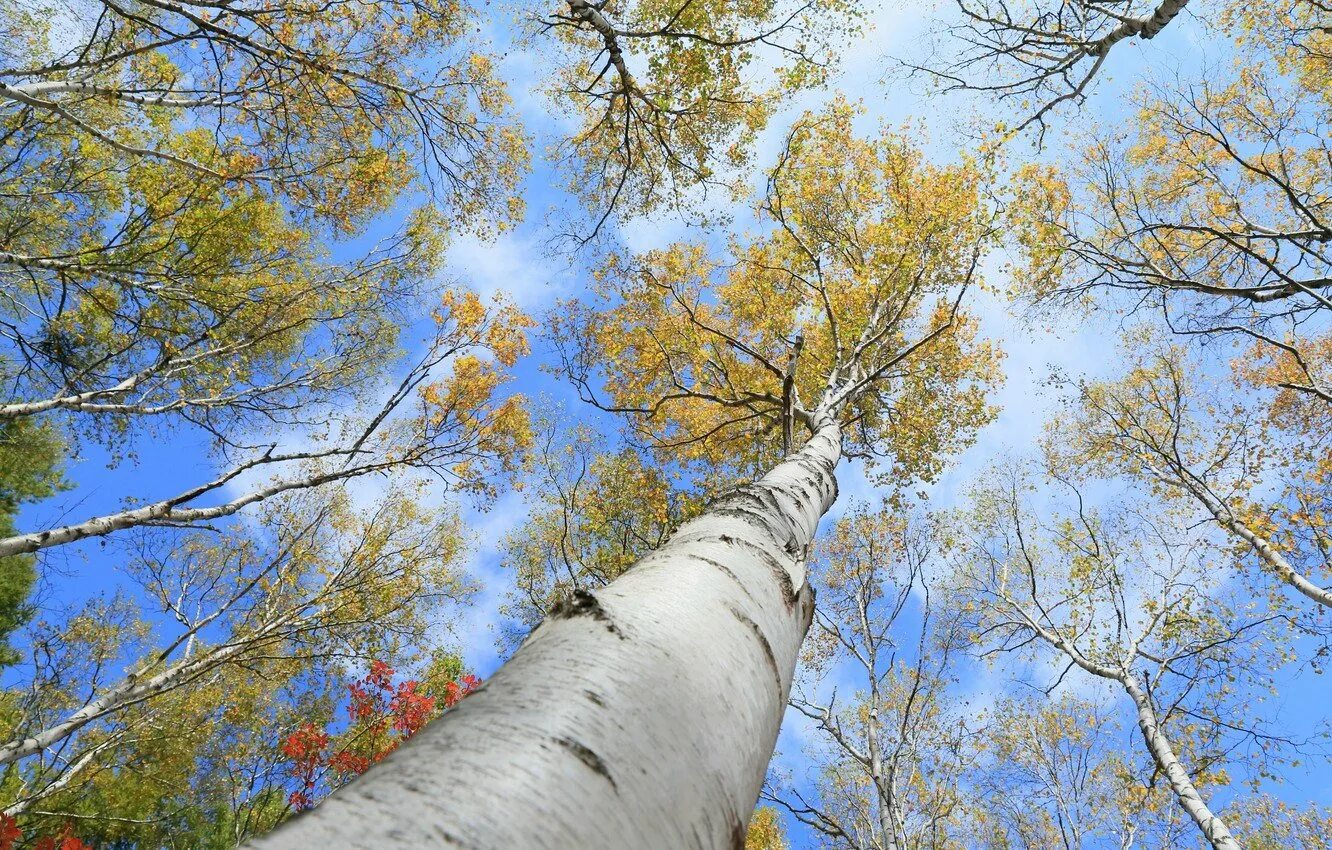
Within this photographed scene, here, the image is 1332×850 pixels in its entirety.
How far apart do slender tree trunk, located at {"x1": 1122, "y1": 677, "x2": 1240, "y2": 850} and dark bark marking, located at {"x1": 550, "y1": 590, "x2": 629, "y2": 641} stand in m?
Result: 7.09

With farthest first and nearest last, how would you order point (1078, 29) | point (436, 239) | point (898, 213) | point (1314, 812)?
point (1314, 812), point (436, 239), point (898, 213), point (1078, 29)

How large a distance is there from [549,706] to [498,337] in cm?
905

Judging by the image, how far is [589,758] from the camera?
0.67m

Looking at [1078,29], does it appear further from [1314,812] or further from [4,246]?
[1314,812]

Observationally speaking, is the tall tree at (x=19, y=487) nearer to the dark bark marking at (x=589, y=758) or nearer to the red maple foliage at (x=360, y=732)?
the red maple foliage at (x=360, y=732)

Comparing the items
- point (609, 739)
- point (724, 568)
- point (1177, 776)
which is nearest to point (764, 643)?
point (724, 568)

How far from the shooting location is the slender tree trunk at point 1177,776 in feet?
17.9

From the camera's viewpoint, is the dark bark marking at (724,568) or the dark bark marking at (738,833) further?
the dark bark marking at (724,568)

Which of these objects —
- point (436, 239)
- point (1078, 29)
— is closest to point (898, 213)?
point (1078, 29)

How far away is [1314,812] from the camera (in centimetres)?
1395

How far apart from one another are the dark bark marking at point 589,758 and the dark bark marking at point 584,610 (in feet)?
0.87

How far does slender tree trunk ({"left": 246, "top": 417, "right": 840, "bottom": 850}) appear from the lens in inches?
21.6

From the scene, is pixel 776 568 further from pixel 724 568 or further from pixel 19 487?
pixel 19 487

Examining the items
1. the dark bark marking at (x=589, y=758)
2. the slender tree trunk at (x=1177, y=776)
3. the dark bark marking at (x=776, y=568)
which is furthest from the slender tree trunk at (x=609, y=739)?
the slender tree trunk at (x=1177, y=776)
